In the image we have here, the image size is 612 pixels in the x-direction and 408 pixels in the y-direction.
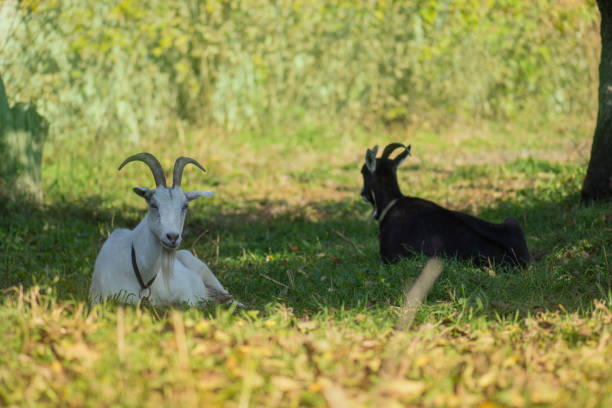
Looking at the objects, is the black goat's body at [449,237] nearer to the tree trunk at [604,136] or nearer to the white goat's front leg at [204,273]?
the white goat's front leg at [204,273]

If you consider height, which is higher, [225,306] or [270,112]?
[270,112]

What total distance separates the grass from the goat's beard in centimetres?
43

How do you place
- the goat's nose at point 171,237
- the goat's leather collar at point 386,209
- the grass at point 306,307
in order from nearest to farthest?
the grass at point 306,307
the goat's nose at point 171,237
the goat's leather collar at point 386,209

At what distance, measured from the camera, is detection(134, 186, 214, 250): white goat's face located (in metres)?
4.90

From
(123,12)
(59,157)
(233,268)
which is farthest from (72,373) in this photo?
(123,12)

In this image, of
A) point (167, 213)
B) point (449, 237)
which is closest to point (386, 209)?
point (449, 237)

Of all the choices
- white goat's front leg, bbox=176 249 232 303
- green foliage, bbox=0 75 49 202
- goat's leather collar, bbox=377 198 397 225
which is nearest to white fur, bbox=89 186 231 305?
white goat's front leg, bbox=176 249 232 303

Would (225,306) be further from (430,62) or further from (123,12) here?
(430,62)

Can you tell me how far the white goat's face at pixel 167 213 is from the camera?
490cm

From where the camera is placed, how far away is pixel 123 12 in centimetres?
1337

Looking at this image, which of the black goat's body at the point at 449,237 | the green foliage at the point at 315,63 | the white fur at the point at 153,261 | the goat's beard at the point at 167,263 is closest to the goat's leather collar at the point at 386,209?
the black goat's body at the point at 449,237

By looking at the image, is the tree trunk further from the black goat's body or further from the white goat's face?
the white goat's face

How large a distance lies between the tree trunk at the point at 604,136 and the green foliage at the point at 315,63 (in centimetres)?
682

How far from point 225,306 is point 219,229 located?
3520 millimetres
